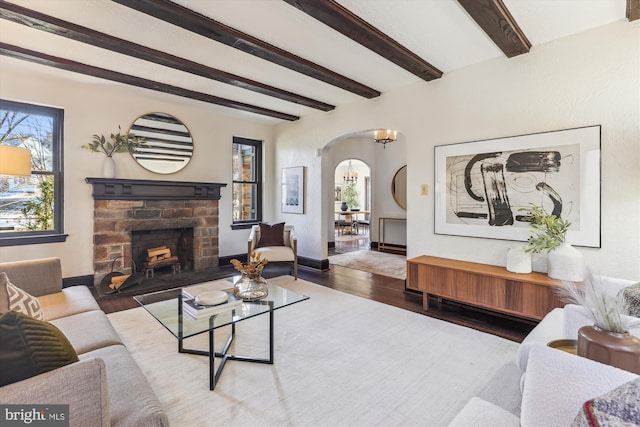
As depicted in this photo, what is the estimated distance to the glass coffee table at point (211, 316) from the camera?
1.96 meters

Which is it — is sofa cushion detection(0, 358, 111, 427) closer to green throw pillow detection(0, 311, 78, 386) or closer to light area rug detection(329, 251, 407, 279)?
green throw pillow detection(0, 311, 78, 386)

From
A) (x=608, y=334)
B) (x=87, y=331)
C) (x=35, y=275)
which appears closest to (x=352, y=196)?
(x=35, y=275)

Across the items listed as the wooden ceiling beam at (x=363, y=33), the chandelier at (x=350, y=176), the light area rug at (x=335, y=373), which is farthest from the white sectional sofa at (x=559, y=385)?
the chandelier at (x=350, y=176)

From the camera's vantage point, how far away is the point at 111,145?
4.32 metres

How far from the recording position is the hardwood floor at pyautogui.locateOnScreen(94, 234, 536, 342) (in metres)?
3.02

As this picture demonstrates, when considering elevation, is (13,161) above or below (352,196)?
below

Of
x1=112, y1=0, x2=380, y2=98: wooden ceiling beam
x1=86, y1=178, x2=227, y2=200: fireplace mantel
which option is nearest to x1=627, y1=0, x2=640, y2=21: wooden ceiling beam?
x1=112, y1=0, x2=380, y2=98: wooden ceiling beam

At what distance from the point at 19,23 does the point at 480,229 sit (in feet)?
15.6

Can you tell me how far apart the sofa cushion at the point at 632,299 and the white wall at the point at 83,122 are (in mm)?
5356

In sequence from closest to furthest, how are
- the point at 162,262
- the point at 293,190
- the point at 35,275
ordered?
the point at 35,275
the point at 162,262
the point at 293,190

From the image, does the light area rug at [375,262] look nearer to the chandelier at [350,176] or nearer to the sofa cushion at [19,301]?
the sofa cushion at [19,301]

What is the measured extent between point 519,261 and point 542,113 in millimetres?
1494

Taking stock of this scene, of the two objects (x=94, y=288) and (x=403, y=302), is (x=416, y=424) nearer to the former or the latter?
(x=403, y=302)

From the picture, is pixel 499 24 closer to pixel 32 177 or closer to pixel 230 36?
pixel 230 36
